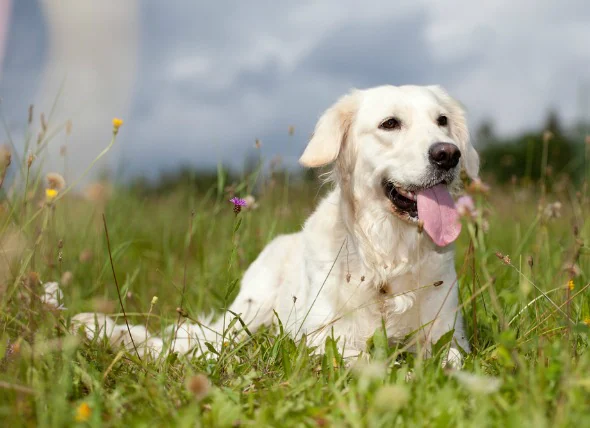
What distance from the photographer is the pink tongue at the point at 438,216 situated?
8.55 feet

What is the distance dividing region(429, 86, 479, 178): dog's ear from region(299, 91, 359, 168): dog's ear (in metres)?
0.50

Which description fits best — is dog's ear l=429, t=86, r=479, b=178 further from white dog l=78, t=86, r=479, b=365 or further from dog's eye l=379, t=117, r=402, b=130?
dog's eye l=379, t=117, r=402, b=130

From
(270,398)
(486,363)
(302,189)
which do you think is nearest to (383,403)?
(270,398)

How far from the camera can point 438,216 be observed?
8.63 feet

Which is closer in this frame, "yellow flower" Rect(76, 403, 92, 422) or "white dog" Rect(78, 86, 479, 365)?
"yellow flower" Rect(76, 403, 92, 422)

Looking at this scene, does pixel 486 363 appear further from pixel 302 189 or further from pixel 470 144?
pixel 302 189

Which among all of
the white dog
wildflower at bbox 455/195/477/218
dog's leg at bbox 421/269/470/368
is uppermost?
wildflower at bbox 455/195/477/218

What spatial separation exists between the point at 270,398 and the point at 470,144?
6.37 ft

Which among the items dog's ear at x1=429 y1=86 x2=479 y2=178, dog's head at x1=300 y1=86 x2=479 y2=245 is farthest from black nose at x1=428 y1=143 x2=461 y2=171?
dog's ear at x1=429 y1=86 x2=479 y2=178

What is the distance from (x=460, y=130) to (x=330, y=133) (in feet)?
2.43

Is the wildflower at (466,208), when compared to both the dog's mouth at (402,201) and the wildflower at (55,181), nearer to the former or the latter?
the dog's mouth at (402,201)

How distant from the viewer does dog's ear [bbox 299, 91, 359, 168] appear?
2.95 metres

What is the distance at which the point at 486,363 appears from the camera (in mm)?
2270

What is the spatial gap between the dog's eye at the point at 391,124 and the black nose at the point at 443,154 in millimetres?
317
